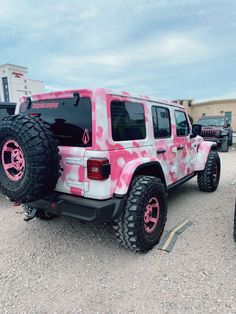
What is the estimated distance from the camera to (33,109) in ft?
9.52

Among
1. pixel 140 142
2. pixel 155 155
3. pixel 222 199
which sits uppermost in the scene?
pixel 140 142

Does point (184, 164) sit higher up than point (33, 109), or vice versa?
point (33, 109)

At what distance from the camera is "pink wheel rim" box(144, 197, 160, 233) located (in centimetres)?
286

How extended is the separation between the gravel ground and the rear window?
1.44 m

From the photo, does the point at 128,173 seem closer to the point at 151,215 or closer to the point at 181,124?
the point at 151,215

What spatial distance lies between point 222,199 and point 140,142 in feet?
9.23

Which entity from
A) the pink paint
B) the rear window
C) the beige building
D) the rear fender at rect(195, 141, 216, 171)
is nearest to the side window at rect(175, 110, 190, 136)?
the rear fender at rect(195, 141, 216, 171)

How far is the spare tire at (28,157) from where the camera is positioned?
221 cm

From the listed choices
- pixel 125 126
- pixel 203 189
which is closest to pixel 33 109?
pixel 125 126

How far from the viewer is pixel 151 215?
296 cm

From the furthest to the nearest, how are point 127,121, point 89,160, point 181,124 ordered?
point 181,124, point 127,121, point 89,160

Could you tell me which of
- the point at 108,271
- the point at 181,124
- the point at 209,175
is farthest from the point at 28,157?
the point at 209,175

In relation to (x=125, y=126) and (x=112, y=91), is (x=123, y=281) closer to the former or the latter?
(x=125, y=126)

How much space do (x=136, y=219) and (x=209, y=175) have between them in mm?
2987
